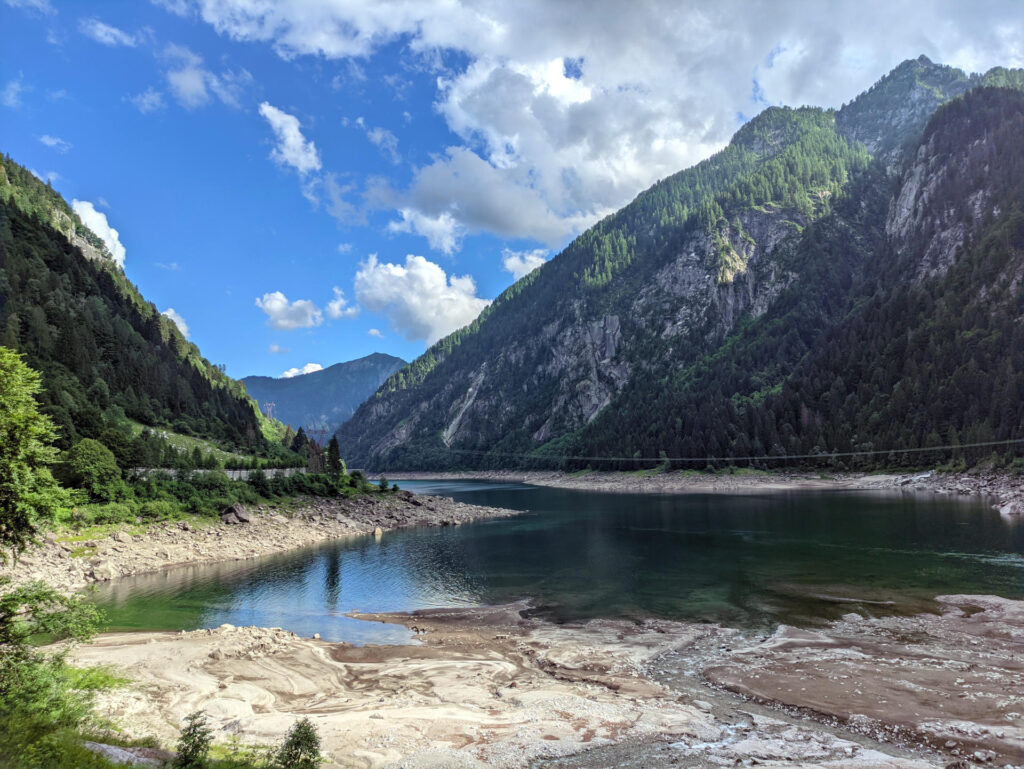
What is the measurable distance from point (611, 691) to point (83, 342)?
103445 millimetres

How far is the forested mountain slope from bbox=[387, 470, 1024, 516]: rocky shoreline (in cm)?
9335

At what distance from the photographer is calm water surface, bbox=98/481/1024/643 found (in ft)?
106

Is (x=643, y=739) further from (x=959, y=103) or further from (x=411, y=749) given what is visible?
(x=959, y=103)

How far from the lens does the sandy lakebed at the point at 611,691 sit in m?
14.8

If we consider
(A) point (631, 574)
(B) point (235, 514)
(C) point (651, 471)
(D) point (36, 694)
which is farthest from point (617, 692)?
(C) point (651, 471)

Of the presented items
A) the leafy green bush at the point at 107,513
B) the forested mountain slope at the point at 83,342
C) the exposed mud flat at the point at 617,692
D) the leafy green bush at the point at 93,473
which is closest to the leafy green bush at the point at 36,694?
the exposed mud flat at the point at 617,692

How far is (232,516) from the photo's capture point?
60344 mm

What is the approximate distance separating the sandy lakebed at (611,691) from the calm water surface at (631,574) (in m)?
3.87

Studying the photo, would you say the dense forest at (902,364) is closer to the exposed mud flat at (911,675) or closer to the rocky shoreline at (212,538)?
the exposed mud flat at (911,675)

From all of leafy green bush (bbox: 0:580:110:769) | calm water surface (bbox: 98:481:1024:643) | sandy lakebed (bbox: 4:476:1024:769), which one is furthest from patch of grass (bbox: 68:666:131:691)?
calm water surface (bbox: 98:481:1024:643)

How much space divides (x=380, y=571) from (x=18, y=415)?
3851cm

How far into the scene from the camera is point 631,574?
4266 centimetres

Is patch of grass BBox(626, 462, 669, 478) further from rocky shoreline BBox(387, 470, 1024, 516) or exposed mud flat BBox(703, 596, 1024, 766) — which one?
exposed mud flat BBox(703, 596, 1024, 766)

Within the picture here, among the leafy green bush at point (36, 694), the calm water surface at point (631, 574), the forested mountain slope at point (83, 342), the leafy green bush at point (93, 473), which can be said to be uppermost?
the forested mountain slope at point (83, 342)
